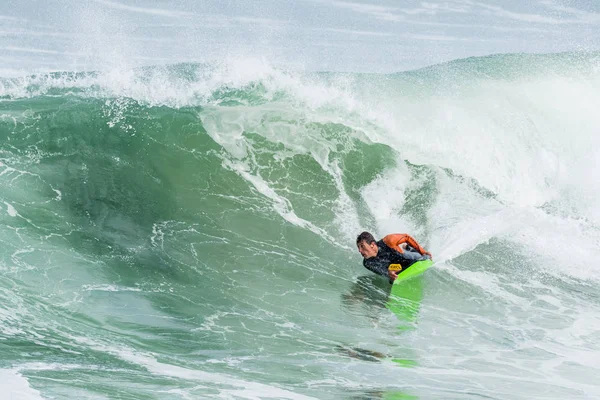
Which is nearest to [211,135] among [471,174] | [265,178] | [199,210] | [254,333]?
[265,178]

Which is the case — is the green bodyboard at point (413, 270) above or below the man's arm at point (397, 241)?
below

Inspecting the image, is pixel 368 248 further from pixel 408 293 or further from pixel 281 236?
pixel 281 236

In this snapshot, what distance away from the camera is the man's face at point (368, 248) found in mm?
8947

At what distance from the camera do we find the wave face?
234 inches

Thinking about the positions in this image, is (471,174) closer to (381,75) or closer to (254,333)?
Answer: (381,75)

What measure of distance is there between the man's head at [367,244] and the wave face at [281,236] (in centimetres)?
41

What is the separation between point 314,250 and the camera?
33.4ft

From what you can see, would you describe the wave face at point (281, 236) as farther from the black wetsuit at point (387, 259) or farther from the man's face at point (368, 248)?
the man's face at point (368, 248)

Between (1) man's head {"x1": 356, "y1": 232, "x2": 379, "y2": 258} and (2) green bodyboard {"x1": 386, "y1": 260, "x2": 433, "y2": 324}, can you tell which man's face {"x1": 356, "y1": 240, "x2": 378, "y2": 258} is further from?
(2) green bodyboard {"x1": 386, "y1": 260, "x2": 433, "y2": 324}

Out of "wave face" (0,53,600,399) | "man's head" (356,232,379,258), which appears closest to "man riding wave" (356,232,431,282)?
"man's head" (356,232,379,258)

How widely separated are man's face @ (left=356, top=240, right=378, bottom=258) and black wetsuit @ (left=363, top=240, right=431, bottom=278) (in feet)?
0.36

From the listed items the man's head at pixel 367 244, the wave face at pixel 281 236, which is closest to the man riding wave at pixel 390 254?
the man's head at pixel 367 244

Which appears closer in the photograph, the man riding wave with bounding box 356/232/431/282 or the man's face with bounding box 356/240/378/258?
the man's face with bounding box 356/240/378/258

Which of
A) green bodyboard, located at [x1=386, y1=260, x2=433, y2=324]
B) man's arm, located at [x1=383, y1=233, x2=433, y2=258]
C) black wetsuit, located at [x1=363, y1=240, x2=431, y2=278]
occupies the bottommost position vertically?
green bodyboard, located at [x1=386, y1=260, x2=433, y2=324]
